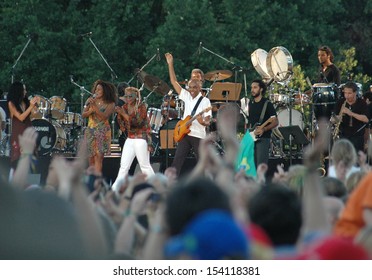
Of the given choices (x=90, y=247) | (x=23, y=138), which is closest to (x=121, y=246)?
(x=90, y=247)

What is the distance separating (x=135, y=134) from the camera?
17.2 metres

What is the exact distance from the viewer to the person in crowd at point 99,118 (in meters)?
17.0

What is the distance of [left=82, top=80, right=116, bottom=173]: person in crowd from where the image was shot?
17.0 metres

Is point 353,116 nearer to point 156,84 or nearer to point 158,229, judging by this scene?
point 156,84

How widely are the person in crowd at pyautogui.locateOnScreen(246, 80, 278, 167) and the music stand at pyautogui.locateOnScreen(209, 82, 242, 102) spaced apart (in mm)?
4083

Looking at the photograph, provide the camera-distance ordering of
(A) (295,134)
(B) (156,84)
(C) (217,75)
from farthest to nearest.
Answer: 1. (C) (217,75)
2. (B) (156,84)
3. (A) (295,134)

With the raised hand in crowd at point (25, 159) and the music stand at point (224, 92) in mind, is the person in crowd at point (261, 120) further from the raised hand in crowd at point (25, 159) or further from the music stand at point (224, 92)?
the raised hand in crowd at point (25, 159)

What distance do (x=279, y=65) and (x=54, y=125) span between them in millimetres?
4193

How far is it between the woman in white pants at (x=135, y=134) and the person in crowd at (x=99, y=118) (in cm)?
28

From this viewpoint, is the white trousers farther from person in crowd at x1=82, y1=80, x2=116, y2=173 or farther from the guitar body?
the guitar body

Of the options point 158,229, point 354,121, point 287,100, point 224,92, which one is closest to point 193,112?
point 354,121

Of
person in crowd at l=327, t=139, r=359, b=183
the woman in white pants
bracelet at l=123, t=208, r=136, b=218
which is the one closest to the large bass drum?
the woman in white pants

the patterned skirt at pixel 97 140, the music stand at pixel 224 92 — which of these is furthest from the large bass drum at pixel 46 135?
the patterned skirt at pixel 97 140

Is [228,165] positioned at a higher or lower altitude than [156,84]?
lower
